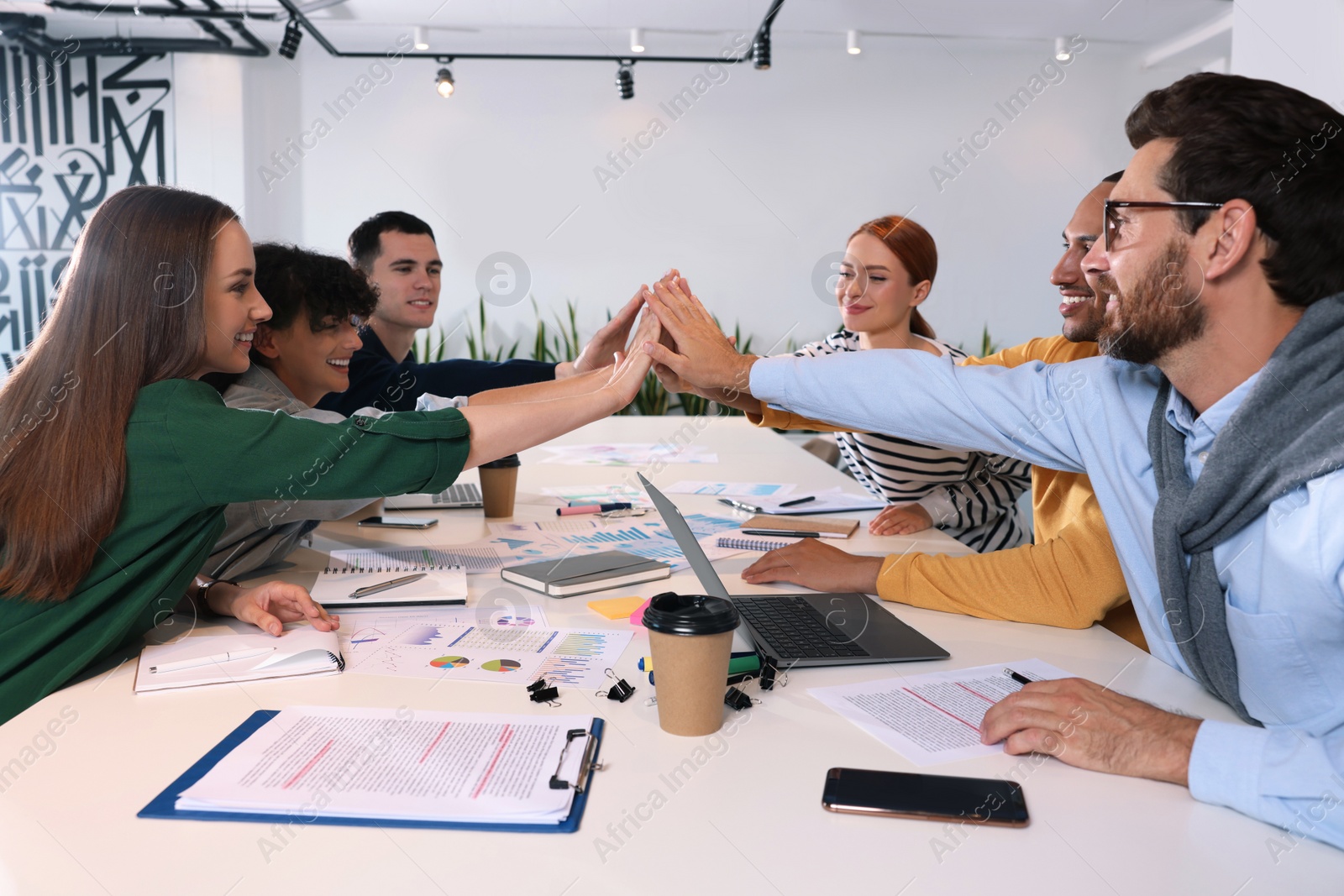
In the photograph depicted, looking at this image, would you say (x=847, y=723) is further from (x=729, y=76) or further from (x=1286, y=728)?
(x=729, y=76)

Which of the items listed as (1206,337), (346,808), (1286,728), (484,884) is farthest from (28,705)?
(1206,337)

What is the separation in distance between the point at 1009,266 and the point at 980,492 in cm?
453

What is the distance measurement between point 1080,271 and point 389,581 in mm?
1527

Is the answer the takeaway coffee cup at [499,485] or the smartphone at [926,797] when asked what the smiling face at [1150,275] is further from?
the takeaway coffee cup at [499,485]

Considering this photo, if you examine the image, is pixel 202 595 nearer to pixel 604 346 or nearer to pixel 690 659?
pixel 690 659

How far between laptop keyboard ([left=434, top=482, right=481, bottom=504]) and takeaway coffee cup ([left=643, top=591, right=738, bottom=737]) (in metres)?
1.35

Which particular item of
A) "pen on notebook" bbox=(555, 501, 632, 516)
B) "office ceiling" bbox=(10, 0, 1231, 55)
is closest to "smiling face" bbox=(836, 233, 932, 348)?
"pen on notebook" bbox=(555, 501, 632, 516)

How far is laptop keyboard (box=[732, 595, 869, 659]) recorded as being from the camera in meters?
1.28

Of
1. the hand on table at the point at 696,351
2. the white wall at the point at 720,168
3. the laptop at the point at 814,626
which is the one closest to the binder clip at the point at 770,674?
the laptop at the point at 814,626

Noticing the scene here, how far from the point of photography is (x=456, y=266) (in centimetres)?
643

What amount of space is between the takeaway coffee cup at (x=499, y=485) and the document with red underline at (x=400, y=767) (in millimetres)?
1106

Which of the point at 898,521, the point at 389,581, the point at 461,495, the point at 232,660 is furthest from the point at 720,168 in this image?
the point at 232,660

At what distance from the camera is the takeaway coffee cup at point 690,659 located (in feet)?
3.29

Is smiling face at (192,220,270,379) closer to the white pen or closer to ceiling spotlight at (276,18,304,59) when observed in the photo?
the white pen
